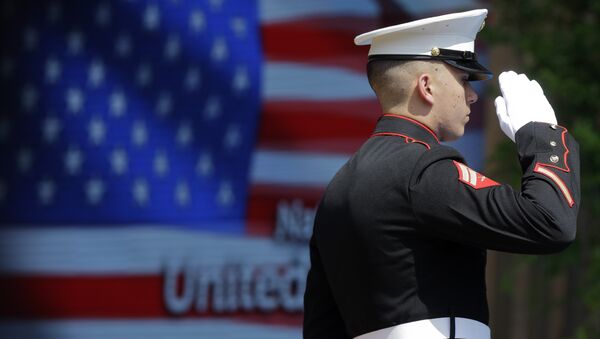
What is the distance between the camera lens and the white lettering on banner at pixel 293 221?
5.96 meters

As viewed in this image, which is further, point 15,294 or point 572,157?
point 15,294

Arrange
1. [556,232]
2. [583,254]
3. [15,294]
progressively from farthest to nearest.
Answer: [15,294] < [583,254] < [556,232]

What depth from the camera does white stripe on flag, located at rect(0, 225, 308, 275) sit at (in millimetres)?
5855

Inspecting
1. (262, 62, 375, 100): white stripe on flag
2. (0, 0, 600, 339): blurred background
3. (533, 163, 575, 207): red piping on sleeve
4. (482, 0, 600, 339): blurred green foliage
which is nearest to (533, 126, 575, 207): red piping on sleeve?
(533, 163, 575, 207): red piping on sleeve

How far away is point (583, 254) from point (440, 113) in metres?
2.81

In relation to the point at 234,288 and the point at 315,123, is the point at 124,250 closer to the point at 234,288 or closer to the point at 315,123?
the point at 234,288

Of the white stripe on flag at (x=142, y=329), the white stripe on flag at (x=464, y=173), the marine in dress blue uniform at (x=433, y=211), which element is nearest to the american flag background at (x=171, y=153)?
the white stripe on flag at (x=142, y=329)

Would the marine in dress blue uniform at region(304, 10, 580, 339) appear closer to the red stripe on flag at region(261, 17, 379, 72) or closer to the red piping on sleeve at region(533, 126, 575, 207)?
the red piping on sleeve at region(533, 126, 575, 207)

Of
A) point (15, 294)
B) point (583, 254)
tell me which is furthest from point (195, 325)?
point (583, 254)

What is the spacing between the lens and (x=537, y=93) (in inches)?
91.6

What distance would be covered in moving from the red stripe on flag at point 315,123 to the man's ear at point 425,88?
3.66 metres

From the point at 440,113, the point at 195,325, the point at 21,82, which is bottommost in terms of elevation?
the point at 195,325

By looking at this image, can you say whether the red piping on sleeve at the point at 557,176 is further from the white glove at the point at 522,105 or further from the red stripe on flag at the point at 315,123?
the red stripe on flag at the point at 315,123

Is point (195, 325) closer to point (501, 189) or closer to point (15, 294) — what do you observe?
point (15, 294)
